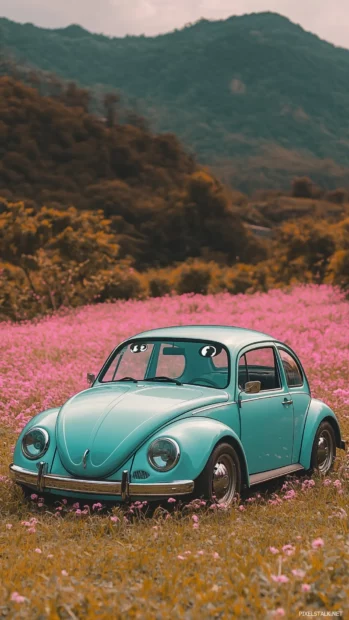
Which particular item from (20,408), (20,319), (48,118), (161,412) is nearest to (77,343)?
(20,408)

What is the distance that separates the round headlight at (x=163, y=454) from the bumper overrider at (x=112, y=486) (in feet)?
0.52

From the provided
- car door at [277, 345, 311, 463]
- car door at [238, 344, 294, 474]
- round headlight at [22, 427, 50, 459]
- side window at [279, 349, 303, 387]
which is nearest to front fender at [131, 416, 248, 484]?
car door at [238, 344, 294, 474]

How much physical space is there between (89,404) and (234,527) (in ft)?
5.98

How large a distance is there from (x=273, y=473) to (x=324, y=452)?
1152 millimetres

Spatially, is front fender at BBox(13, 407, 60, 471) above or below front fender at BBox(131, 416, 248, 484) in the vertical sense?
below

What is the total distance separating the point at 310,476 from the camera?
8.23 metres

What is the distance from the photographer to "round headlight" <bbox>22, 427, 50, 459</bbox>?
6.94 meters

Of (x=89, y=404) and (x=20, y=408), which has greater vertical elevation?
(x=89, y=404)

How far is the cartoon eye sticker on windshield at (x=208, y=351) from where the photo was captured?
301 inches

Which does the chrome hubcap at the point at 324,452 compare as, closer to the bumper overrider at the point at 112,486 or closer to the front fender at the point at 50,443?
the bumper overrider at the point at 112,486

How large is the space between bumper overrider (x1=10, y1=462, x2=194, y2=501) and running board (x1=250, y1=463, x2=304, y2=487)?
1079 mm

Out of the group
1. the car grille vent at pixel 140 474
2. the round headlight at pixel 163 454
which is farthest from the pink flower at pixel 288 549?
the car grille vent at pixel 140 474

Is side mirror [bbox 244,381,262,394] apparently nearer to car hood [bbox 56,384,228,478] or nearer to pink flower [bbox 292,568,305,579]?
car hood [bbox 56,384,228,478]

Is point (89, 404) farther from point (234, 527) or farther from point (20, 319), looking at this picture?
point (20, 319)
